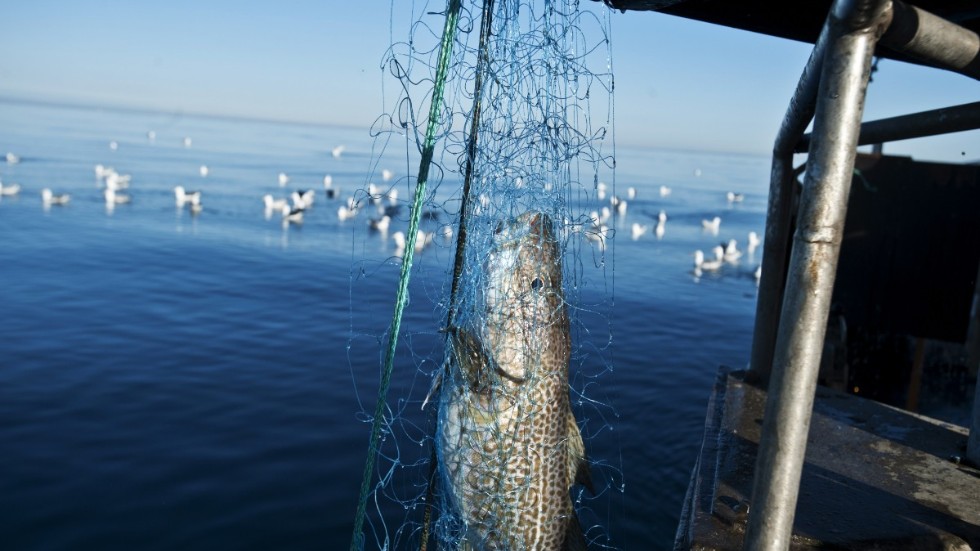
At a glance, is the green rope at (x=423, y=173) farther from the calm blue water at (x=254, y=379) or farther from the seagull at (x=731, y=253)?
the seagull at (x=731, y=253)

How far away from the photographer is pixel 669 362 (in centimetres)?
1242

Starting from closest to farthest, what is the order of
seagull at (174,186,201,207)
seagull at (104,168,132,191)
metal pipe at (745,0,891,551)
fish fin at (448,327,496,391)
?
metal pipe at (745,0,891,551), fish fin at (448,327,496,391), seagull at (174,186,201,207), seagull at (104,168,132,191)

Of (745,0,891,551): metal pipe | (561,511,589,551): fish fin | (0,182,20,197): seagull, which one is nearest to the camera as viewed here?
(745,0,891,551): metal pipe

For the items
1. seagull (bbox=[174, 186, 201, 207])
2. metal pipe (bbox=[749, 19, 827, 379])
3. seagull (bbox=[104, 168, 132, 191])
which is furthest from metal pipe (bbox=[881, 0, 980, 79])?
seagull (bbox=[104, 168, 132, 191])

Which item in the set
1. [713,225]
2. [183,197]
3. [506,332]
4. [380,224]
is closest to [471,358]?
[506,332]

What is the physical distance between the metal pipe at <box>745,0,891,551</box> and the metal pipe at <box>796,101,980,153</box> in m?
1.67

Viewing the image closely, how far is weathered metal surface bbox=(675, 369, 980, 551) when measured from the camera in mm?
3260

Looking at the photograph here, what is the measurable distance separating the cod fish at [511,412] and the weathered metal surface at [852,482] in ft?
2.43

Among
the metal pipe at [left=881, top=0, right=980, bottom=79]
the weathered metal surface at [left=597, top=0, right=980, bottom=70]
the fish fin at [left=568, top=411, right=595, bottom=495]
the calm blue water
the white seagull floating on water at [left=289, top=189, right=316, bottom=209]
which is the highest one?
the weathered metal surface at [left=597, top=0, right=980, bottom=70]

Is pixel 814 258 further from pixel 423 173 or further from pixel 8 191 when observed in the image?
pixel 8 191

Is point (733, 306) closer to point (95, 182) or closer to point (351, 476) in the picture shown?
point (351, 476)

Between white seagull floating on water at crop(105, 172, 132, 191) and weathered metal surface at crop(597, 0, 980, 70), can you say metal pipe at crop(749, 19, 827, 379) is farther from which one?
white seagull floating on water at crop(105, 172, 132, 191)

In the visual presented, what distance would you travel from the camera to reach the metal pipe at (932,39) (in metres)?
2.36

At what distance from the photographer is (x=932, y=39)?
2475 mm
